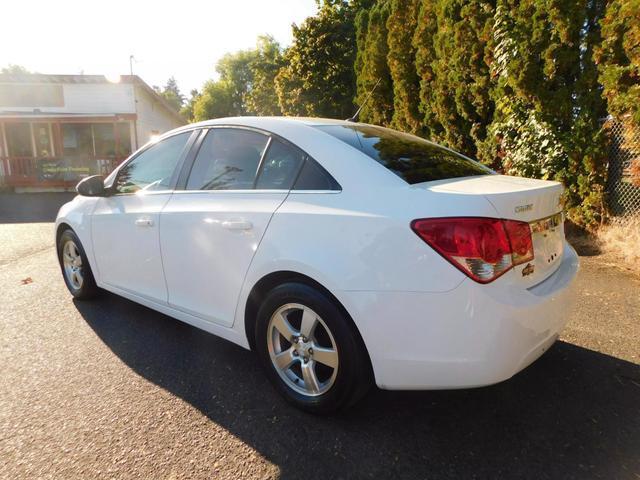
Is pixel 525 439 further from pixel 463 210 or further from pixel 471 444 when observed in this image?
pixel 463 210

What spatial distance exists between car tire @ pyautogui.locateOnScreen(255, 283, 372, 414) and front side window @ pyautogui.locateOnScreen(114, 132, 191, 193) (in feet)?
4.43

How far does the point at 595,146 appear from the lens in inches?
215

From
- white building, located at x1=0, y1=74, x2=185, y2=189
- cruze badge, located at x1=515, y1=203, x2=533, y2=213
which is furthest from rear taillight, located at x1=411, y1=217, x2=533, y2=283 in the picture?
white building, located at x1=0, y1=74, x2=185, y2=189

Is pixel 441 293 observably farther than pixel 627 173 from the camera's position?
No

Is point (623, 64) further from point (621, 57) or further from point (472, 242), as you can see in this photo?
point (472, 242)

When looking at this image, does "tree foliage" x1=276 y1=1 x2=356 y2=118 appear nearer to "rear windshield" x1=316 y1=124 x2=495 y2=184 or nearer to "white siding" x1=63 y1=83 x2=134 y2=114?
"white siding" x1=63 y1=83 x2=134 y2=114

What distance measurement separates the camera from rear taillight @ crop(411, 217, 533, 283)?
1.91 metres

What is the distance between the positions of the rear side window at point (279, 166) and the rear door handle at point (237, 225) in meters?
0.24

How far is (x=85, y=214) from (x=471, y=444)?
343 centimetres

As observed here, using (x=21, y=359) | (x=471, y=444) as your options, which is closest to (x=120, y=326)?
(x=21, y=359)

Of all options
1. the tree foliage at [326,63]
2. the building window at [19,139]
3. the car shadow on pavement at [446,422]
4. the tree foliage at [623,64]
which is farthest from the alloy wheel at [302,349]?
the building window at [19,139]

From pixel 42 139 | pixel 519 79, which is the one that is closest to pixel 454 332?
pixel 519 79

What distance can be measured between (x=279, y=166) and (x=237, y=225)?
0.41 meters

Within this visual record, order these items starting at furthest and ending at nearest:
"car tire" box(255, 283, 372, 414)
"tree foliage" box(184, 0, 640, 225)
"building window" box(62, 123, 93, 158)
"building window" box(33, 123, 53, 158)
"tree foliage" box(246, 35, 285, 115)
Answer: "tree foliage" box(246, 35, 285, 115)
"building window" box(62, 123, 93, 158)
"building window" box(33, 123, 53, 158)
"tree foliage" box(184, 0, 640, 225)
"car tire" box(255, 283, 372, 414)
